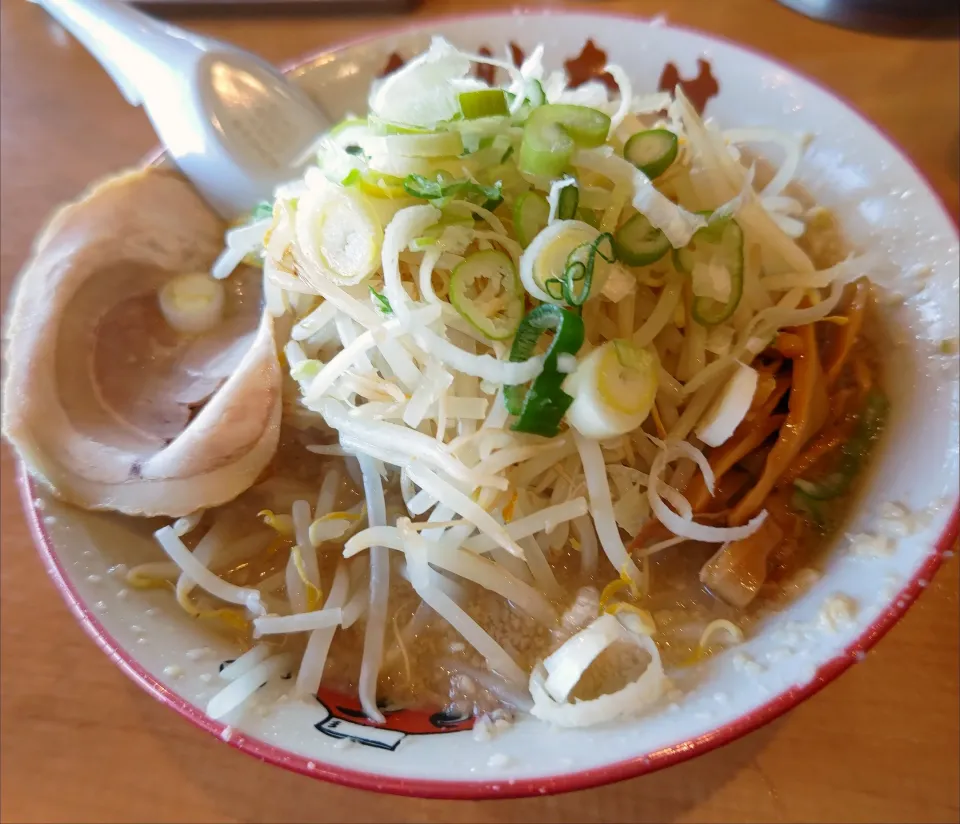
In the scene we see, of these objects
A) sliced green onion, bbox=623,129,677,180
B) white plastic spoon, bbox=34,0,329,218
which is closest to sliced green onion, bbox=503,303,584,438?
sliced green onion, bbox=623,129,677,180

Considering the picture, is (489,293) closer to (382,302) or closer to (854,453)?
(382,302)

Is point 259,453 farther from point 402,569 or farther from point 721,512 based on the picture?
point 721,512

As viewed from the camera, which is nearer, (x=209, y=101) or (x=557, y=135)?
(x=557, y=135)

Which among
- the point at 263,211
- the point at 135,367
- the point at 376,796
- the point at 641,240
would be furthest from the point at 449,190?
the point at 376,796

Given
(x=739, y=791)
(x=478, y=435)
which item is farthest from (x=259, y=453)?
(x=739, y=791)

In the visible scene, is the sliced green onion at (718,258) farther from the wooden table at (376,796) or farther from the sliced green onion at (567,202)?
the wooden table at (376,796)

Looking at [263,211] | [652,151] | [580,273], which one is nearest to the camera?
[580,273]

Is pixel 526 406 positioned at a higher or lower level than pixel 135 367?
higher
